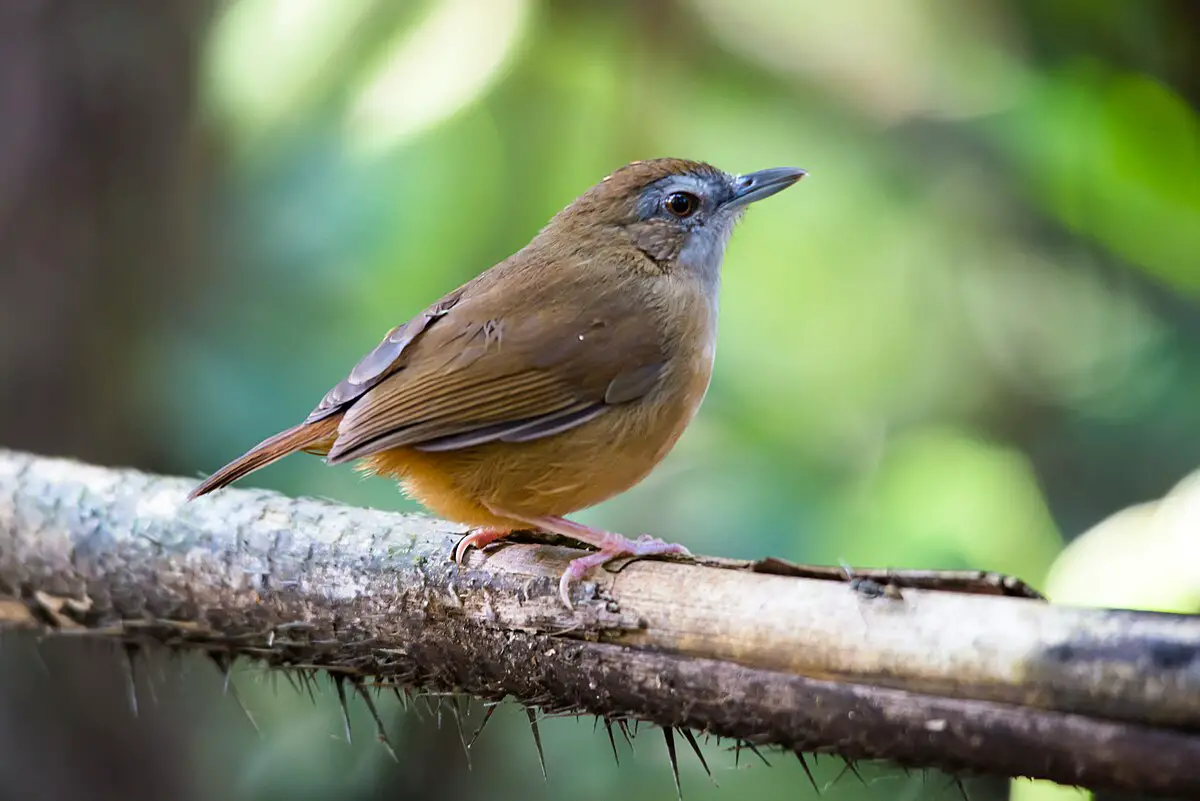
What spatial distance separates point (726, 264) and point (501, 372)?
1691mm

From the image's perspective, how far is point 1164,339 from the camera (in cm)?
388

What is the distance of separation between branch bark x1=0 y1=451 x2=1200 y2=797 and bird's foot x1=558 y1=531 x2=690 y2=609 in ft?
0.14

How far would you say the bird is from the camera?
277cm

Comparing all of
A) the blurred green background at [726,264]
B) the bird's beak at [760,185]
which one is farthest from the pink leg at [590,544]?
the bird's beak at [760,185]

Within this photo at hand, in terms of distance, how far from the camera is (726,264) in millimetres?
4293

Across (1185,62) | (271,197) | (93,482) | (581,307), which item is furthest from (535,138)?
(1185,62)

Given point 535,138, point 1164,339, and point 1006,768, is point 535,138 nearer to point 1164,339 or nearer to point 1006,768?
point 1164,339

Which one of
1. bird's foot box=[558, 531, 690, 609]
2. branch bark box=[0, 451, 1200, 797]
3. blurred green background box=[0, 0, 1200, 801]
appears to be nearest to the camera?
branch bark box=[0, 451, 1200, 797]

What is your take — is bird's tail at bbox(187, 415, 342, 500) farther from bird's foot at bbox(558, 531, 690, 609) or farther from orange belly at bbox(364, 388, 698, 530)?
bird's foot at bbox(558, 531, 690, 609)

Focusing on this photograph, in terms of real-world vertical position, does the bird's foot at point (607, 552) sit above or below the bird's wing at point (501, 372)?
below

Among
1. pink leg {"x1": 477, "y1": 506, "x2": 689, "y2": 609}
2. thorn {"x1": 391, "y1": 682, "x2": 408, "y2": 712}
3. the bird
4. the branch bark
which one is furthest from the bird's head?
thorn {"x1": 391, "y1": 682, "x2": 408, "y2": 712}

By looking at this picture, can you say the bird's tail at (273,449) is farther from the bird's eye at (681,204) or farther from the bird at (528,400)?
the bird's eye at (681,204)

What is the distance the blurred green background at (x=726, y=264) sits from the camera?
12.2 feet

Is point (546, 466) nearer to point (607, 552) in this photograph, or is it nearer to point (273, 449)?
point (607, 552)
